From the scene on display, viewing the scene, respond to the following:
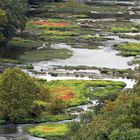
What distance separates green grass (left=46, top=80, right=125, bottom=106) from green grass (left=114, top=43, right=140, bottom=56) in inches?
731

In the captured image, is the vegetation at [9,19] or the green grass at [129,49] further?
the green grass at [129,49]

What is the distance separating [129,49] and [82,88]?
2510cm

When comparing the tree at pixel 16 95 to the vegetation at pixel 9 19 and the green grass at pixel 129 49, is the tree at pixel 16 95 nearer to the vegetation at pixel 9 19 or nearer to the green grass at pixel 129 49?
the vegetation at pixel 9 19

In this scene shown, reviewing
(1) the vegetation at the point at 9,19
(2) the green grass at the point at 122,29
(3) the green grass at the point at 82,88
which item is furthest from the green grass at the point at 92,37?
(3) the green grass at the point at 82,88

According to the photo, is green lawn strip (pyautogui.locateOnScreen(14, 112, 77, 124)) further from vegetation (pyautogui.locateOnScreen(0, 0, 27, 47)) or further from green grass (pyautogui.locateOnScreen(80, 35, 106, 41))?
green grass (pyautogui.locateOnScreen(80, 35, 106, 41))

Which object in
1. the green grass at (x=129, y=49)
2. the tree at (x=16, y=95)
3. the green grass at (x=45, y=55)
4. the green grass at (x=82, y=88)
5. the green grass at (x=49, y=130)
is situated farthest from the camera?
the green grass at (x=129, y=49)

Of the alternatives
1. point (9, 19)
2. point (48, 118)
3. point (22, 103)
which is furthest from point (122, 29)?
point (22, 103)

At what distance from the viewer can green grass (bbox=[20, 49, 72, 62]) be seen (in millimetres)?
81750

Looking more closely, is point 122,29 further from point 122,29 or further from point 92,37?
point 92,37

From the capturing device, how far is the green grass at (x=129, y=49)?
86738 mm

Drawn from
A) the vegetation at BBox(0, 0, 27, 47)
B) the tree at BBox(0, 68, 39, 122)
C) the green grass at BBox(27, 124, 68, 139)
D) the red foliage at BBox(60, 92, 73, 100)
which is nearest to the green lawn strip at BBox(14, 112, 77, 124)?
the tree at BBox(0, 68, 39, 122)

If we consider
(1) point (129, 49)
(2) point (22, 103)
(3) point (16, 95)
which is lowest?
(1) point (129, 49)

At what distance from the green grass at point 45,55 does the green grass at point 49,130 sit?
2847cm

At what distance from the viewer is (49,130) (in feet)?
171
